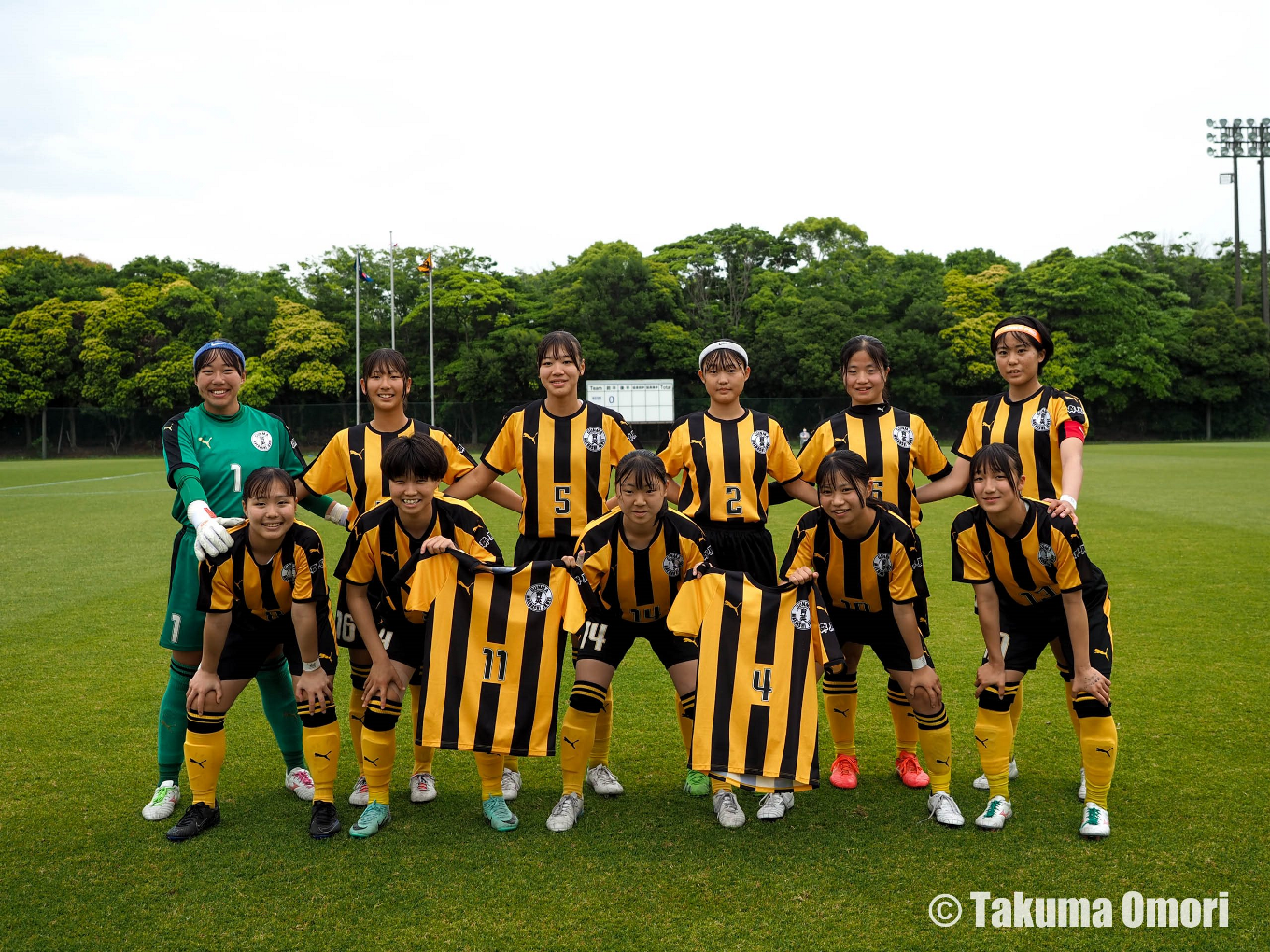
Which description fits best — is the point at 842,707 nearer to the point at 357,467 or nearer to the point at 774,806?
the point at 774,806

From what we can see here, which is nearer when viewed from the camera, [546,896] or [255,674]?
[546,896]

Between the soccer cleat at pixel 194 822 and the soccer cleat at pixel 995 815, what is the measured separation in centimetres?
315

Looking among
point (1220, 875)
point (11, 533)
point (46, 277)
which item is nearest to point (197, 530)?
→ point (1220, 875)

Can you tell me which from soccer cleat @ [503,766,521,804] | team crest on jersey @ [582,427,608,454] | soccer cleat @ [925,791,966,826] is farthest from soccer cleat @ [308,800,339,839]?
soccer cleat @ [925,791,966,826]

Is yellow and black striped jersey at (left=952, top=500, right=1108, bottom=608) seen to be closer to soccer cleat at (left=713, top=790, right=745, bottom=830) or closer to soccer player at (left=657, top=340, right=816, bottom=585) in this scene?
soccer player at (left=657, top=340, right=816, bottom=585)

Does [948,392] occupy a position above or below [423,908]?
above

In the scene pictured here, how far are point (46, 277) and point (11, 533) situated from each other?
118 ft

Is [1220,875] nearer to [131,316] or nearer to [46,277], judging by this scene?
[131,316]

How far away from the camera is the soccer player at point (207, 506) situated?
386 centimetres

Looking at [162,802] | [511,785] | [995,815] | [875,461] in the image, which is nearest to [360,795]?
[511,785]

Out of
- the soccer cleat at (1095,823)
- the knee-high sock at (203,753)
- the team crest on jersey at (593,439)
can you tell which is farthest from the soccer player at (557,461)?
the soccer cleat at (1095,823)

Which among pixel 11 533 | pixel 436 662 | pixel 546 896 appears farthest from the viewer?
pixel 11 533

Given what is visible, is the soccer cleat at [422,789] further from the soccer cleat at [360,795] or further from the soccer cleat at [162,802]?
the soccer cleat at [162,802]

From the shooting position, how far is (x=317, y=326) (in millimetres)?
39938
